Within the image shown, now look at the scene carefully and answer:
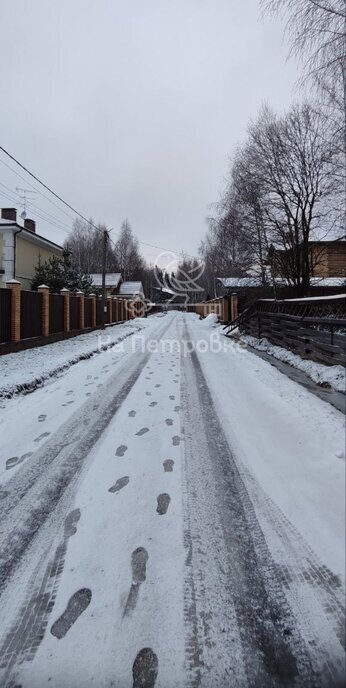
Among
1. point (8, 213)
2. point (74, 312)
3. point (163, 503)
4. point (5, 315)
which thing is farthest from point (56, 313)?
point (163, 503)

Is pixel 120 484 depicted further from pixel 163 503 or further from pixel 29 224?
pixel 29 224

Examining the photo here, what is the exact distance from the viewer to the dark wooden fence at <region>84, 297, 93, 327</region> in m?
20.9

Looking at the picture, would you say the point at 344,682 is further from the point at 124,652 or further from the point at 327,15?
the point at 327,15

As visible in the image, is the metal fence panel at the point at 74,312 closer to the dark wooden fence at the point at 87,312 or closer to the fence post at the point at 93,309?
the dark wooden fence at the point at 87,312

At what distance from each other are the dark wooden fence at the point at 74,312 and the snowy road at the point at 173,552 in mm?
13979

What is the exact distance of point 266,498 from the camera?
9.77 ft

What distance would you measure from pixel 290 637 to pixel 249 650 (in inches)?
8.4

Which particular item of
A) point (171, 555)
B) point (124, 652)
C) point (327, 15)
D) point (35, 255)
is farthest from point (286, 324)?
point (35, 255)

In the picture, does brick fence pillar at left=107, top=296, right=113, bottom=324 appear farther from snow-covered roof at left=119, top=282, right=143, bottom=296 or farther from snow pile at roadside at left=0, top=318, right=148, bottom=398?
snow-covered roof at left=119, top=282, right=143, bottom=296

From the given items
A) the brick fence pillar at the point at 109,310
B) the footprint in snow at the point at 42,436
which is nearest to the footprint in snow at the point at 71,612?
the footprint in snow at the point at 42,436

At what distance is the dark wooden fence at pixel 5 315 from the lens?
1118cm

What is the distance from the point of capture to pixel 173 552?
2.38 metres

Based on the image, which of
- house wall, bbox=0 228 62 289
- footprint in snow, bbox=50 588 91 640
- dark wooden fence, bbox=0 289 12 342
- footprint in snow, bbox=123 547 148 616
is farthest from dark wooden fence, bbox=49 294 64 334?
footprint in snow, bbox=50 588 91 640

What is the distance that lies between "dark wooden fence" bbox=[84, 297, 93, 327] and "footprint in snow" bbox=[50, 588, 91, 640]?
1954 centimetres
